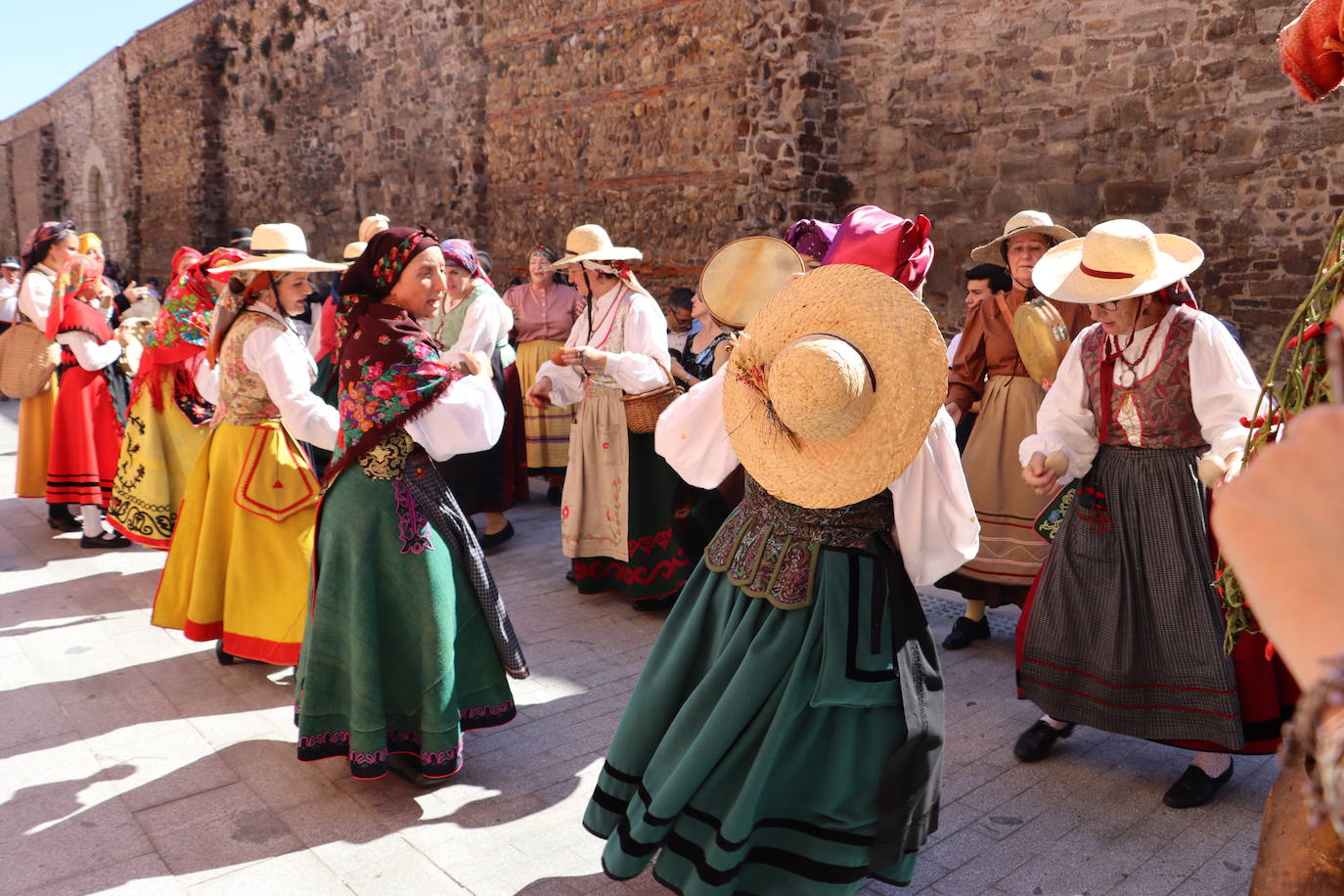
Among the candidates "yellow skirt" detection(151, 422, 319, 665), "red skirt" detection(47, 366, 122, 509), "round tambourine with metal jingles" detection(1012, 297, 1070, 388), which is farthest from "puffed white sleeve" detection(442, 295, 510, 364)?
"round tambourine with metal jingles" detection(1012, 297, 1070, 388)

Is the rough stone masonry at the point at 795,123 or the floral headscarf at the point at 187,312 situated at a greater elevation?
the rough stone masonry at the point at 795,123

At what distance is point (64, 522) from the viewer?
6984 millimetres

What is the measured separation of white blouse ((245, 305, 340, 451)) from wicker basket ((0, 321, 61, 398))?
11.1 ft

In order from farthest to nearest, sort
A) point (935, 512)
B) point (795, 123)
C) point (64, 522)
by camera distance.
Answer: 1. point (795, 123)
2. point (64, 522)
3. point (935, 512)

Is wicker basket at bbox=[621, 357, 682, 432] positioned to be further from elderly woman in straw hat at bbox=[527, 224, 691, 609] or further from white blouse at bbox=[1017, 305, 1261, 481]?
white blouse at bbox=[1017, 305, 1261, 481]

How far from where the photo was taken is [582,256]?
5352 millimetres

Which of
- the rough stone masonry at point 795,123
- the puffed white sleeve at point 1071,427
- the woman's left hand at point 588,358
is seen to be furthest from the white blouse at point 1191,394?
the rough stone masonry at point 795,123

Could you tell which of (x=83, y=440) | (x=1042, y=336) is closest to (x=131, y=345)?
(x=83, y=440)

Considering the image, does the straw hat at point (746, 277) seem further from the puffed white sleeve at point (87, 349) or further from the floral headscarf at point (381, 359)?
the puffed white sleeve at point (87, 349)

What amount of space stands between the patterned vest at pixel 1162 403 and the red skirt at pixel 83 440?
5.96 metres

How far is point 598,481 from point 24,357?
13.0 ft

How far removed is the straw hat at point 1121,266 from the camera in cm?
316

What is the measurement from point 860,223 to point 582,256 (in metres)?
2.90

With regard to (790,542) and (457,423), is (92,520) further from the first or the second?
(790,542)
